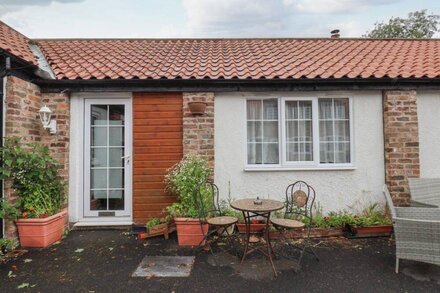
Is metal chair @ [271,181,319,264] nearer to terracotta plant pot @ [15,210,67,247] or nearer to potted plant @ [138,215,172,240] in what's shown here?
potted plant @ [138,215,172,240]

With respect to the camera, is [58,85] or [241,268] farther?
[58,85]

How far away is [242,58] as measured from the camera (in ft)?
21.8

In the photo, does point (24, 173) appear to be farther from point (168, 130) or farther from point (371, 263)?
point (371, 263)

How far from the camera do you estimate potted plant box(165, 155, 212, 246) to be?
4.51 m

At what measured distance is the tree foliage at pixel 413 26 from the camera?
20.0 m

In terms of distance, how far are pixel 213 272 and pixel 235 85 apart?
11.3ft

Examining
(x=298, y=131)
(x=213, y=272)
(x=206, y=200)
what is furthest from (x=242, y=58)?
(x=213, y=272)

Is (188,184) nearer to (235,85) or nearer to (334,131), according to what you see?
(235,85)

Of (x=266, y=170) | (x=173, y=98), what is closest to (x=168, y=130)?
(x=173, y=98)

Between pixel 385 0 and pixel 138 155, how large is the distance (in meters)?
10.8

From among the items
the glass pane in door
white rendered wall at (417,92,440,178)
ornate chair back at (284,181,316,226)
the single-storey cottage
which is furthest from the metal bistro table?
white rendered wall at (417,92,440,178)

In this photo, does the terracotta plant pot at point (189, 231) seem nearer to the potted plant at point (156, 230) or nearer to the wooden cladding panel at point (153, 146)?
the potted plant at point (156, 230)

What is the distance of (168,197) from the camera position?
5.42 meters

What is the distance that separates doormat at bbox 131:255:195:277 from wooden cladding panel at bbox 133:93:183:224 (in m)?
1.45
